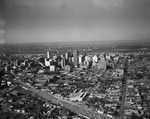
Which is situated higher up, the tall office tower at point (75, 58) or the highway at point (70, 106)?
the tall office tower at point (75, 58)

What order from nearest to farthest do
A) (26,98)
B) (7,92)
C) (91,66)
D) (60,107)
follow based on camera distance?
(60,107) < (26,98) < (7,92) < (91,66)

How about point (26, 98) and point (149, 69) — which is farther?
point (149, 69)

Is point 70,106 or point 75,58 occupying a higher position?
point 75,58

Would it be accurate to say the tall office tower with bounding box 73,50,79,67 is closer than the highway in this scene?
No

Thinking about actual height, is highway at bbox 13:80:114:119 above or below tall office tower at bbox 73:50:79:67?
below

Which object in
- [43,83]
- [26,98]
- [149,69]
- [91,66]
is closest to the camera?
[26,98]

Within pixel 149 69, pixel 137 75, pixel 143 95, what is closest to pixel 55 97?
pixel 143 95

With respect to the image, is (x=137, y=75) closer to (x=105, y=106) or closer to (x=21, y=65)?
(x=105, y=106)

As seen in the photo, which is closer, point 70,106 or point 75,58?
point 70,106

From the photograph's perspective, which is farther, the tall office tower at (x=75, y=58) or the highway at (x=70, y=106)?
the tall office tower at (x=75, y=58)
